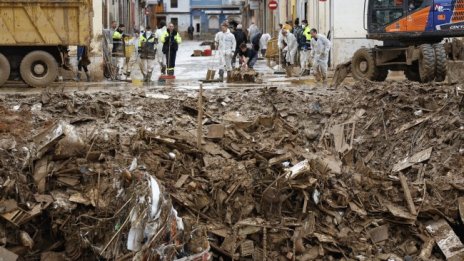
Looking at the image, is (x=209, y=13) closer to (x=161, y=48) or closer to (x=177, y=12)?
(x=177, y=12)

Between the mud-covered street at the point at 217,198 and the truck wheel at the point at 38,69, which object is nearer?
the mud-covered street at the point at 217,198

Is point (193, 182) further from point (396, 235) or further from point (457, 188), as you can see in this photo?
point (457, 188)

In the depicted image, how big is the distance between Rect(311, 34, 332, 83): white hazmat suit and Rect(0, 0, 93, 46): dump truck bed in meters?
6.29

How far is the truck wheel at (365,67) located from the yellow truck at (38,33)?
6.92m

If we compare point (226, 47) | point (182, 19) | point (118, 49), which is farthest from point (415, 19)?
point (182, 19)

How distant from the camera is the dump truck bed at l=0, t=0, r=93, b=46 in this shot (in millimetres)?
19031

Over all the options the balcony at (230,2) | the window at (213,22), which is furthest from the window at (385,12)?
the window at (213,22)

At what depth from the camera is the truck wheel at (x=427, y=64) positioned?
58.3ft

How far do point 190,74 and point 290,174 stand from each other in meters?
16.2

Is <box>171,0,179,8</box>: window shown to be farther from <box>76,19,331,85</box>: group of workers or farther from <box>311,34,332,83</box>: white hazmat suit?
<box>311,34,332,83</box>: white hazmat suit

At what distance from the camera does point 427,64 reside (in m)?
17.8

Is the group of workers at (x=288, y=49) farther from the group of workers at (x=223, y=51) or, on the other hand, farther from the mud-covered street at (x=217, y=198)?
the mud-covered street at (x=217, y=198)

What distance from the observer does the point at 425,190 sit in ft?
32.8

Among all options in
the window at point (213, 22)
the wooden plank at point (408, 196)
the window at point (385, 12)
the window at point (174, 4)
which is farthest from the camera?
the window at point (174, 4)
